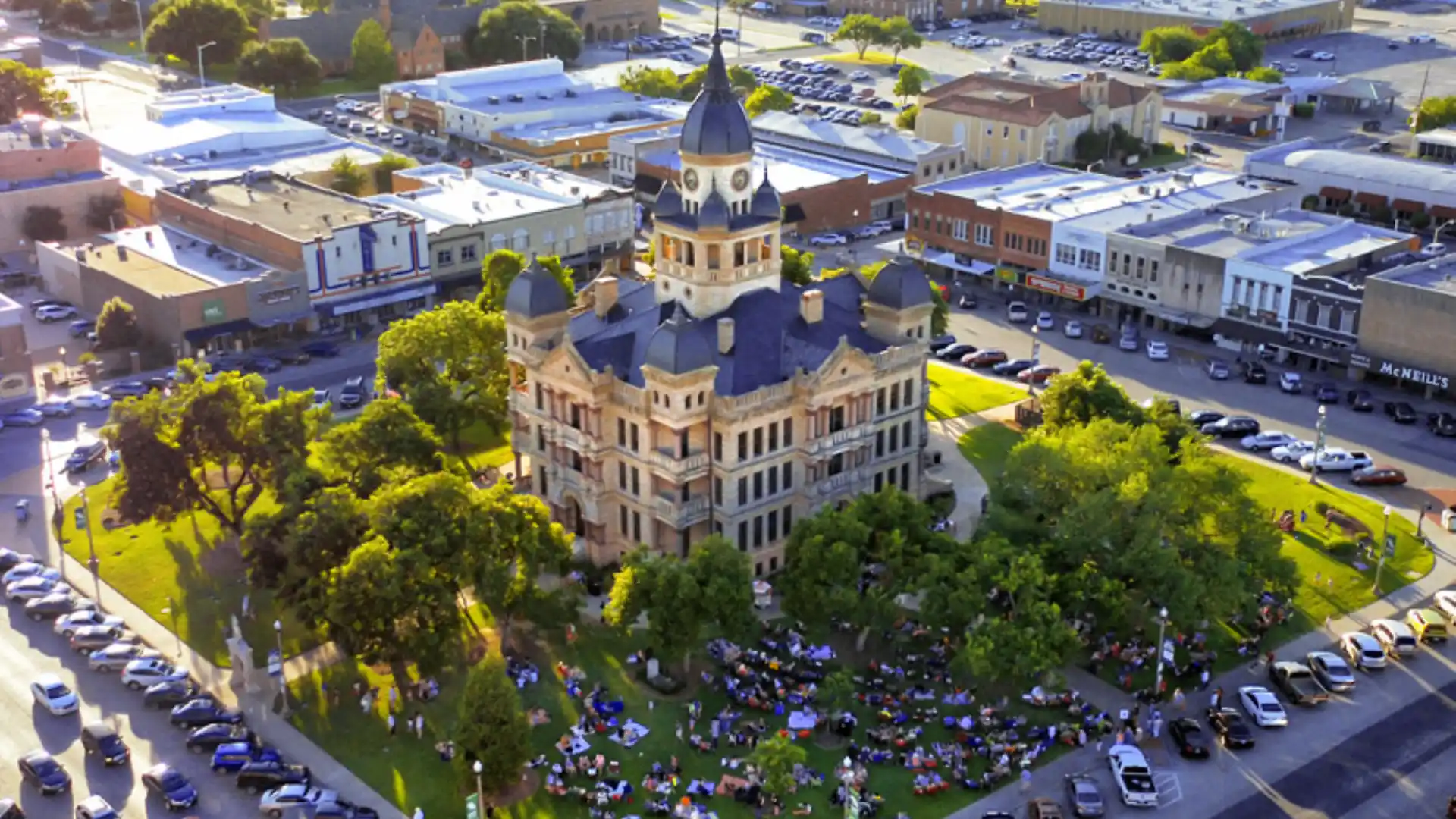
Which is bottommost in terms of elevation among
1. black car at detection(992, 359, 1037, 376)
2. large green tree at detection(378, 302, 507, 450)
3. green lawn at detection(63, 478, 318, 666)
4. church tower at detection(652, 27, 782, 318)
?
green lawn at detection(63, 478, 318, 666)

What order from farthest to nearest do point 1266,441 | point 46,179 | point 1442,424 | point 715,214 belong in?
point 46,179, point 1442,424, point 1266,441, point 715,214

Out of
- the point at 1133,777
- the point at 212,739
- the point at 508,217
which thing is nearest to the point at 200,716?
the point at 212,739

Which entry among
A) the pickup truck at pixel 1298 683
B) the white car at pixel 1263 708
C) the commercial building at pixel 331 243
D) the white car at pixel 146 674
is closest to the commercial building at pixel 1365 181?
the commercial building at pixel 331 243

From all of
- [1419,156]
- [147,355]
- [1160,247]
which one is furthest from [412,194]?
[1419,156]

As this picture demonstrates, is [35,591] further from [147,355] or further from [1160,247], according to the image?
[1160,247]

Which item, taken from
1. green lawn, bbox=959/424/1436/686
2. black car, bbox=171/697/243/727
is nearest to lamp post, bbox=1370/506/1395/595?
green lawn, bbox=959/424/1436/686

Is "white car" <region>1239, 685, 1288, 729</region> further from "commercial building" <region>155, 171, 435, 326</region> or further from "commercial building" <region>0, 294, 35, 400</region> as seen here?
"commercial building" <region>0, 294, 35, 400</region>

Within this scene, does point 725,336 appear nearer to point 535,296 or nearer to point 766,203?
point 766,203
